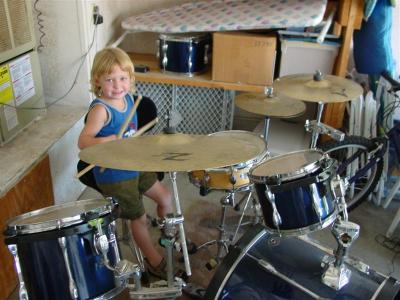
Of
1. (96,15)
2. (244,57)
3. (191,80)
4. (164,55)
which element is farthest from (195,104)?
(96,15)

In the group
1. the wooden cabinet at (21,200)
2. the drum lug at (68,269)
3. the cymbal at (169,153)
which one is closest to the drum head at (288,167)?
the cymbal at (169,153)

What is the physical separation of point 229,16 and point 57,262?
1722 mm

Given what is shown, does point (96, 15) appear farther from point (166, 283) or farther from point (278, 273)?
point (278, 273)

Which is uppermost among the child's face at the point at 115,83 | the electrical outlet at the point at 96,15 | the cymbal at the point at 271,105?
the electrical outlet at the point at 96,15

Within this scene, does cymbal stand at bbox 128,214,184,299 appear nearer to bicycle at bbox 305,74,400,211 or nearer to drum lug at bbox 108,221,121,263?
drum lug at bbox 108,221,121,263

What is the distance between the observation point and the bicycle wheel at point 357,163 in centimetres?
214

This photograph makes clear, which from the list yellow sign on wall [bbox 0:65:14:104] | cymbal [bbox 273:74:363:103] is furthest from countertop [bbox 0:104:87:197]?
cymbal [bbox 273:74:363:103]

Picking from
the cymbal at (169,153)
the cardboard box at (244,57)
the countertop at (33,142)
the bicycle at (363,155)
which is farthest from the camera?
the cardboard box at (244,57)

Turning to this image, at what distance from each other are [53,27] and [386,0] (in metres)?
1.80

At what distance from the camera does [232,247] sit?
4.50 feet

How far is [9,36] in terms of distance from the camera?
1825 millimetres

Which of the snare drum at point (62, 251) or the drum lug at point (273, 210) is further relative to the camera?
the drum lug at point (273, 210)

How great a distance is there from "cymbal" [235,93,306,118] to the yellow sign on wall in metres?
1.07

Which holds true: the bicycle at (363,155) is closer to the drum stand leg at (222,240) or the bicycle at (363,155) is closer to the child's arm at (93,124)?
the drum stand leg at (222,240)
